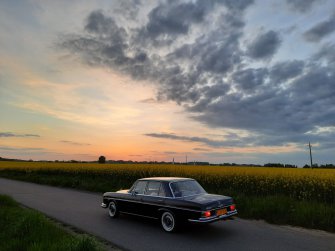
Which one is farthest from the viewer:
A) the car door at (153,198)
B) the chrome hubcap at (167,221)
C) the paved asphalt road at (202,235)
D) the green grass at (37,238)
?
the car door at (153,198)

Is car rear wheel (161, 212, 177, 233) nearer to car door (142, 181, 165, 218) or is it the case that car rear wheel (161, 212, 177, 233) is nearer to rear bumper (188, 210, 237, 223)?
car door (142, 181, 165, 218)

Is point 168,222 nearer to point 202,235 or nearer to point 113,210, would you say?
point 202,235

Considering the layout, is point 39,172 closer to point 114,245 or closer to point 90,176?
point 90,176

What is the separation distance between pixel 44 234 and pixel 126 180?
16714 mm

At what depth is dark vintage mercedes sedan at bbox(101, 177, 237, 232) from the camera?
8.26 meters

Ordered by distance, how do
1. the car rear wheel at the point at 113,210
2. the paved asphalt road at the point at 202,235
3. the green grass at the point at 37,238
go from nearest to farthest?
the green grass at the point at 37,238 → the paved asphalt road at the point at 202,235 → the car rear wheel at the point at 113,210

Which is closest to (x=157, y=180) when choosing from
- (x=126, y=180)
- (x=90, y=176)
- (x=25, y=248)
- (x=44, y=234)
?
(x=44, y=234)

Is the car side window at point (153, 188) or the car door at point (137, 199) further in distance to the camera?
the car door at point (137, 199)

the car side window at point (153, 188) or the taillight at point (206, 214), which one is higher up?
the car side window at point (153, 188)

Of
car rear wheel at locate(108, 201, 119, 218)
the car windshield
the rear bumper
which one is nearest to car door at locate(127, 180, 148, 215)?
car rear wheel at locate(108, 201, 119, 218)

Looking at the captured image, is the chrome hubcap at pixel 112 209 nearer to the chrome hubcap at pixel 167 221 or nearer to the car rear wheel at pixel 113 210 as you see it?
the car rear wheel at pixel 113 210

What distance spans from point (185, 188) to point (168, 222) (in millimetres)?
1030

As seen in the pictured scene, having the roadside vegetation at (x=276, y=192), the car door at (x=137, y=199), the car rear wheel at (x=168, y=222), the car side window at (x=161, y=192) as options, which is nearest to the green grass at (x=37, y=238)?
the car rear wheel at (x=168, y=222)

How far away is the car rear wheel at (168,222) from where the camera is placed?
8.65m
